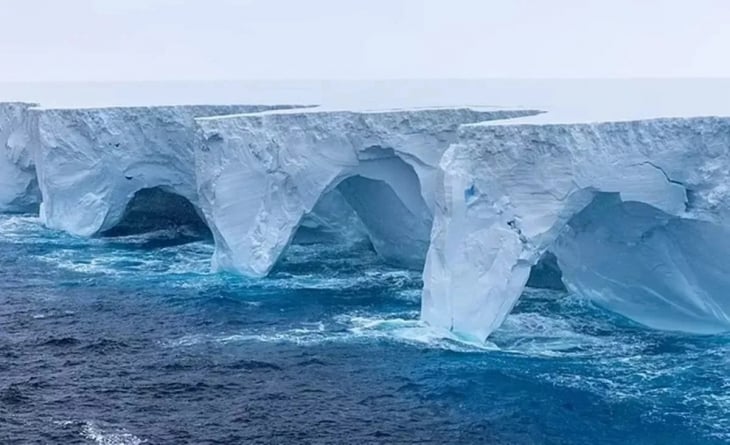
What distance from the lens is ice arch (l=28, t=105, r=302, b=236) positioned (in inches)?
1099

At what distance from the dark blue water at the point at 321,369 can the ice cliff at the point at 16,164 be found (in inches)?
403

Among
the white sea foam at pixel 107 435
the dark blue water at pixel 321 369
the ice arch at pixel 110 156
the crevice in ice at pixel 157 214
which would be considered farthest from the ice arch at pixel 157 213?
the white sea foam at pixel 107 435

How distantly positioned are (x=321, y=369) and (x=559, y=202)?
556cm

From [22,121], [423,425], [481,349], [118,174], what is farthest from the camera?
[22,121]

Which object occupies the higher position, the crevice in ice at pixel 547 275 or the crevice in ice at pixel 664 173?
the crevice in ice at pixel 664 173

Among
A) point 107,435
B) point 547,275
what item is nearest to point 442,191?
point 547,275

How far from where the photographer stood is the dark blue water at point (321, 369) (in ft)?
46.8

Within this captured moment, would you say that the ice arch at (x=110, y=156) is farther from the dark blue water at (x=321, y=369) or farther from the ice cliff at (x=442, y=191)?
the dark blue water at (x=321, y=369)

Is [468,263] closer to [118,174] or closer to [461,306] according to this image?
[461,306]

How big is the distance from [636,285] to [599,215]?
161 centimetres

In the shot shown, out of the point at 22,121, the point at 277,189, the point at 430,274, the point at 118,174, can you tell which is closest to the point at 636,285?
the point at 430,274

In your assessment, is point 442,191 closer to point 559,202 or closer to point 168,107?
point 559,202

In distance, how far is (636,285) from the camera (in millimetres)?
19734

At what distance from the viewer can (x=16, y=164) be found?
33.2 metres
